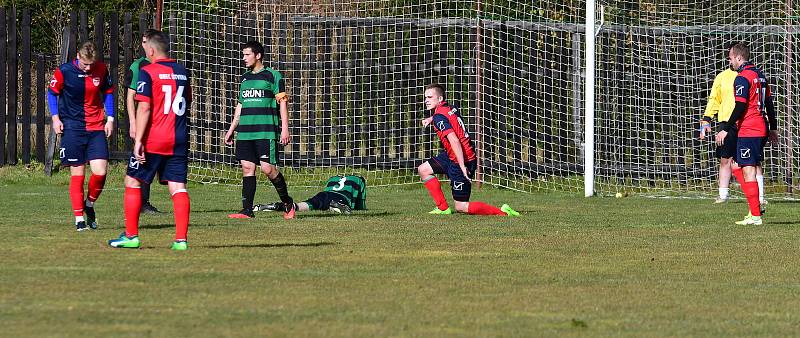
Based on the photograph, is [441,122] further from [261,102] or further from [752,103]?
[752,103]

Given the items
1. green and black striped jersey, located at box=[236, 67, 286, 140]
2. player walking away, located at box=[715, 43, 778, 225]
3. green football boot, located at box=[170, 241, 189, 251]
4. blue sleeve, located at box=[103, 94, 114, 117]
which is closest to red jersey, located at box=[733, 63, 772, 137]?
player walking away, located at box=[715, 43, 778, 225]

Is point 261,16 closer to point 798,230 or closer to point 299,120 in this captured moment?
point 299,120

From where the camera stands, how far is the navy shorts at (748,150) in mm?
14000

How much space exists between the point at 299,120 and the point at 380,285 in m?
14.2

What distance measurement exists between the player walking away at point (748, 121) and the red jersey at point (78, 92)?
19.4 feet

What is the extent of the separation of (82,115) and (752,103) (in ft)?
21.0

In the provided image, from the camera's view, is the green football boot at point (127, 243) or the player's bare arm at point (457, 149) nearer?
the green football boot at point (127, 243)

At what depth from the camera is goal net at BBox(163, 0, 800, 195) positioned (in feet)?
68.7

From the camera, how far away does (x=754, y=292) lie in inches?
332

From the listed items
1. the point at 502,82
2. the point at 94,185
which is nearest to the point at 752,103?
the point at 94,185

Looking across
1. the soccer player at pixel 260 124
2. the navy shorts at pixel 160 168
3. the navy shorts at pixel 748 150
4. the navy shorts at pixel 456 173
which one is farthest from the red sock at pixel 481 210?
the navy shorts at pixel 160 168

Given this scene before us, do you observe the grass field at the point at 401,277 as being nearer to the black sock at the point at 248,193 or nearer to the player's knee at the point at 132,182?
the black sock at the point at 248,193

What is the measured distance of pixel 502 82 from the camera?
21.7 m

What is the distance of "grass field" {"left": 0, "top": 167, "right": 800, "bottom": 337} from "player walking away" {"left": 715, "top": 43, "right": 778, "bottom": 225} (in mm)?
406
